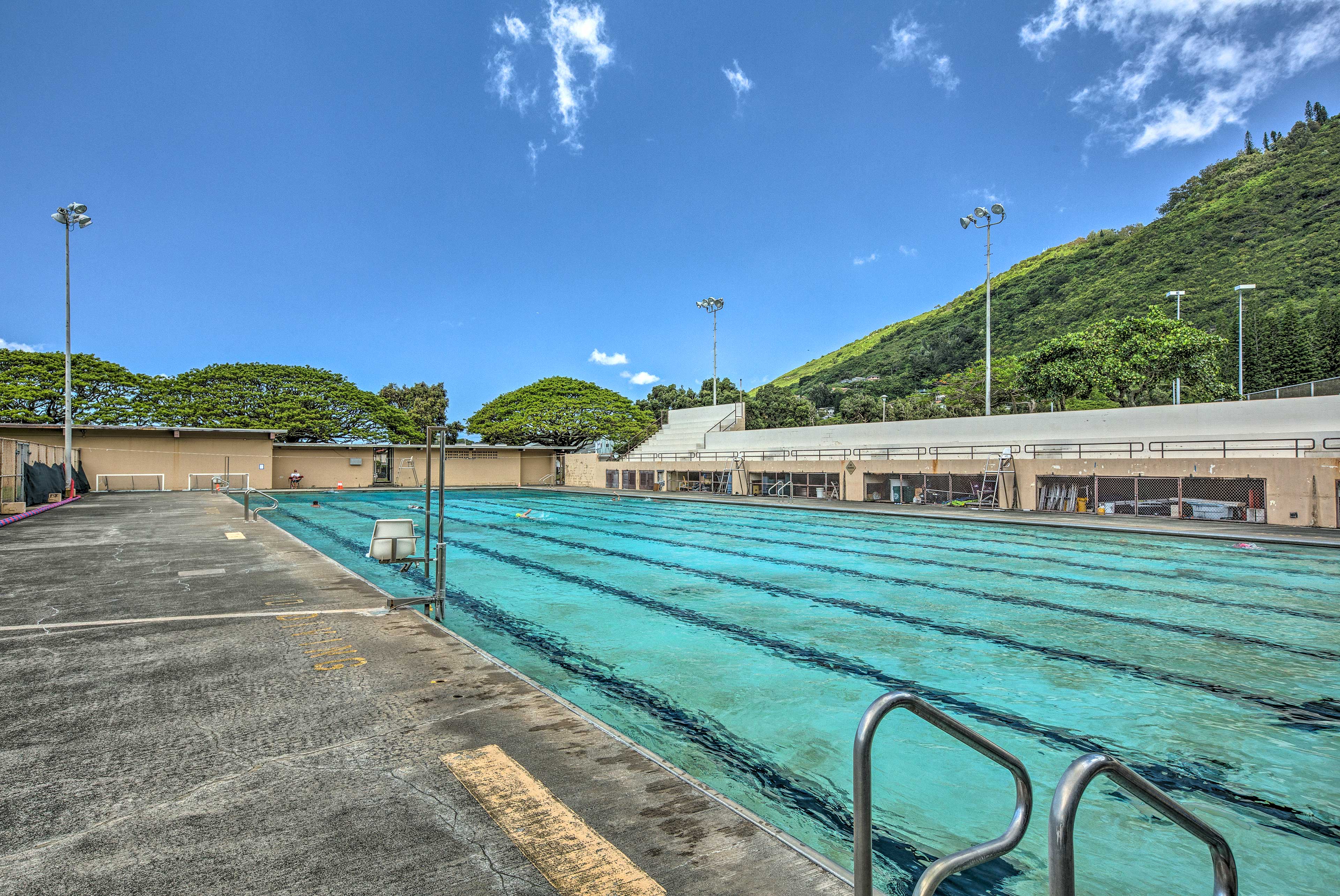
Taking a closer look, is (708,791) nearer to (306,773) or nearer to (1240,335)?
(306,773)

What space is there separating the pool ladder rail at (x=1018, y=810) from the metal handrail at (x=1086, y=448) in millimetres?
23286

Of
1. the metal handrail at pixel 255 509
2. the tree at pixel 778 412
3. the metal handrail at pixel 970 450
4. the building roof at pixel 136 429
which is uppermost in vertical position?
the tree at pixel 778 412

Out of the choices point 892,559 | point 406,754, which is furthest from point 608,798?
point 892,559

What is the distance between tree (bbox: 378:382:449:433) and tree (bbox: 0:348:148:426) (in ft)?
86.5

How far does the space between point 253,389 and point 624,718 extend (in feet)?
170

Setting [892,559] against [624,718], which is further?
[892,559]

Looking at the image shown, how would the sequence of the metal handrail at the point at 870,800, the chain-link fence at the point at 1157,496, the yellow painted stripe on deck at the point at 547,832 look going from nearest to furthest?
the metal handrail at the point at 870,800, the yellow painted stripe on deck at the point at 547,832, the chain-link fence at the point at 1157,496

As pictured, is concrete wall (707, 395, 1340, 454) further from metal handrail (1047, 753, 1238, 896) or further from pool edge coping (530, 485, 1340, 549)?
metal handrail (1047, 753, 1238, 896)

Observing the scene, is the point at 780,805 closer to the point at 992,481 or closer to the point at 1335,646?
the point at 1335,646

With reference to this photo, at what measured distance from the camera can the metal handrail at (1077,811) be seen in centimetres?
156

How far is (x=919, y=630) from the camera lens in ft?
25.7

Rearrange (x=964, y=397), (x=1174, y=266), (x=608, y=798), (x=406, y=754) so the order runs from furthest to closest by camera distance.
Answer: (x=1174, y=266) → (x=964, y=397) → (x=406, y=754) → (x=608, y=798)

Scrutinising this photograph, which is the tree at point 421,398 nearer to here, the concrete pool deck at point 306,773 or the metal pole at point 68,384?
the metal pole at point 68,384

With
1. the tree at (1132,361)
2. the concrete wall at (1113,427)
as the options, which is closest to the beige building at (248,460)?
the concrete wall at (1113,427)
